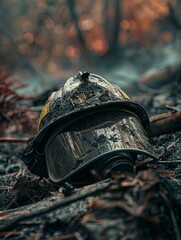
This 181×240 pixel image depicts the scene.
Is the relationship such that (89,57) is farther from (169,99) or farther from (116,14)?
(169,99)

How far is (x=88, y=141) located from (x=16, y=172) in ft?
6.54

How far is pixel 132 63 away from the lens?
1773cm

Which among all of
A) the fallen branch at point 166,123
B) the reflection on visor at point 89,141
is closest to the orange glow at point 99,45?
the fallen branch at point 166,123

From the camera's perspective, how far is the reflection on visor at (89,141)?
3.09 metres

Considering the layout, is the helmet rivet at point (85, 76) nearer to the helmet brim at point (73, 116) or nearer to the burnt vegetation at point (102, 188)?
the helmet brim at point (73, 116)

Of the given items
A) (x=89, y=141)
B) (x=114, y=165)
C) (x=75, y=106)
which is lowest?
(x=114, y=165)

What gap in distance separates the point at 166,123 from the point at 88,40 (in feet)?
55.6

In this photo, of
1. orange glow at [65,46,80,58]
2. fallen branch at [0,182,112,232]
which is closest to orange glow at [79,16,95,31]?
orange glow at [65,46,80,58]

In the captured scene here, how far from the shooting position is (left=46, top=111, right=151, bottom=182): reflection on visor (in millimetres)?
3094

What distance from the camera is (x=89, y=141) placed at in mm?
3121

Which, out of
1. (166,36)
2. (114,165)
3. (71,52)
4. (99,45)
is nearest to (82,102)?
(114,165)

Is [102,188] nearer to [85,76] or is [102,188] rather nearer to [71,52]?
[85,76]

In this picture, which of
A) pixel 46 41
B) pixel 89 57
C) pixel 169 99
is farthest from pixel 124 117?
pixel 46 41

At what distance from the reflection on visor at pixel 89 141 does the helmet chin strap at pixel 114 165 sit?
0.06 meters
